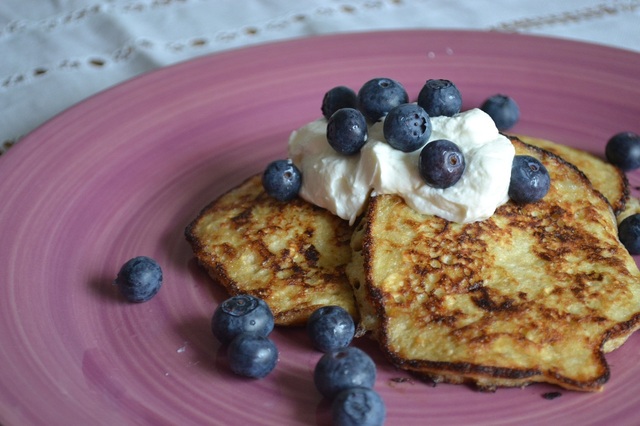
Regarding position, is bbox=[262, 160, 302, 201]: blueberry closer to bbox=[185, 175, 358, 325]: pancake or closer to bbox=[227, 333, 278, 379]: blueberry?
bbox=[185, 175, 358, 325]: pancake

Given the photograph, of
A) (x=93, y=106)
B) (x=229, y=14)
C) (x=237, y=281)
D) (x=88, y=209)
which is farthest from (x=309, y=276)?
(x=229, y=14)

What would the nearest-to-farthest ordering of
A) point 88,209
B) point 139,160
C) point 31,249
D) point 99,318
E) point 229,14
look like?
point 99,318
point 31,249
point 88,209
point 139,160
point 229,14

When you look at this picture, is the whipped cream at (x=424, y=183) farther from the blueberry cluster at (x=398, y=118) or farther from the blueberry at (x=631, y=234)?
the blueberry at (x=631, y=234)

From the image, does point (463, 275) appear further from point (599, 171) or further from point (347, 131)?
point (599, 171)

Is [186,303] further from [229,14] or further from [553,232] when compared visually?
[229,14]

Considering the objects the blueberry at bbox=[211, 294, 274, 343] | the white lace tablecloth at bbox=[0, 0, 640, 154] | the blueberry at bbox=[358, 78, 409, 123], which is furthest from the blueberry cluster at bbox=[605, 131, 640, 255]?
the blueberry at bbox=[211, 294, 274, 343]

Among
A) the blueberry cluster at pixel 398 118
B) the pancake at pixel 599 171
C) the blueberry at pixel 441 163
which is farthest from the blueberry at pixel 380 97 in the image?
the pancake at pixel 599 171

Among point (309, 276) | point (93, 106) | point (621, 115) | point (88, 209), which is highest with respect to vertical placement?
point (93, 106)
